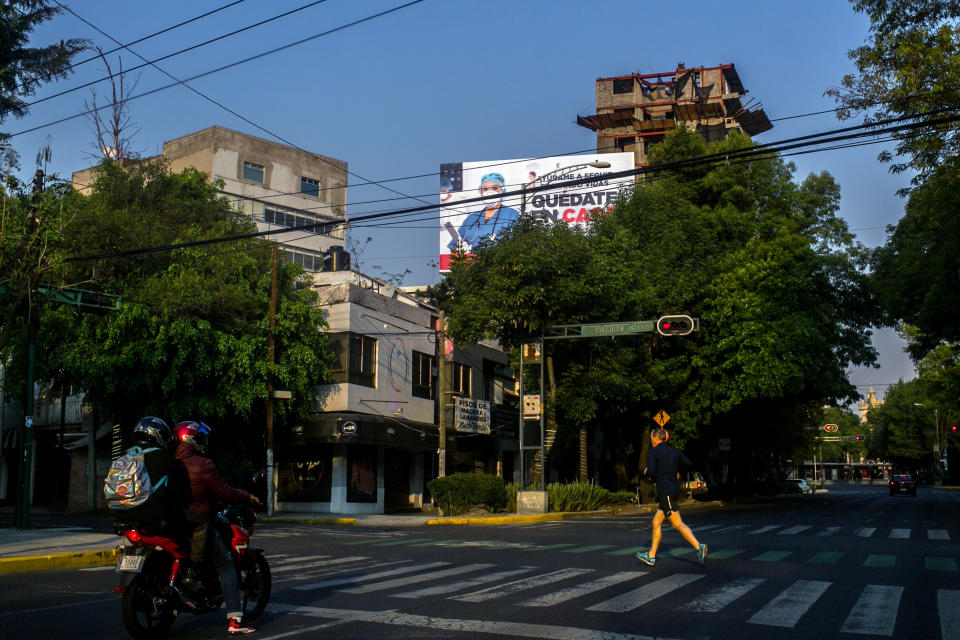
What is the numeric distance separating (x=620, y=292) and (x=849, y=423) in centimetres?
13966

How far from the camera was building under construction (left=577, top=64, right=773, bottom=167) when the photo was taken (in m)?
75.4

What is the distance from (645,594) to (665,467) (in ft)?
9.33

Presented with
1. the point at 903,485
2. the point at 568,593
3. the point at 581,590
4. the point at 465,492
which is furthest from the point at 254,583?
the point at 903,485

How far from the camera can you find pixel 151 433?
6766 mm

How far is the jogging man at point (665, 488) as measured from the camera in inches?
430

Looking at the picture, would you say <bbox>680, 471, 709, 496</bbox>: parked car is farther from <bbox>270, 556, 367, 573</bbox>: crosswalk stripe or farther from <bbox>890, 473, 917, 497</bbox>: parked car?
<bbox>270, 556, 367, 573</bbox>: crosswalk stripe

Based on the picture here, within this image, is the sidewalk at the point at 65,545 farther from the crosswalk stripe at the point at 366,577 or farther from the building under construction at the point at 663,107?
the building under construction at the point at 663,107

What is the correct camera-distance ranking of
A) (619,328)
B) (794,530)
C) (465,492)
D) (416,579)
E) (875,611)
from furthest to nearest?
(465,492) < (619,328) < (794,530) < (416,579) < (875,611)

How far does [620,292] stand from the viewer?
29.9m

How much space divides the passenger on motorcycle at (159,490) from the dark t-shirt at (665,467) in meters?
6.63

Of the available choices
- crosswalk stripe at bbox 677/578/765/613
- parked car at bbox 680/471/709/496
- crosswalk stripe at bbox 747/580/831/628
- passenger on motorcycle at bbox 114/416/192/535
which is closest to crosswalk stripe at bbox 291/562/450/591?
passenger on motorcycle at bbox 114/416/192/535

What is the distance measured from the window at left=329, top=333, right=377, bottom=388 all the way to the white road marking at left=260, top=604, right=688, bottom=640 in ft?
74.5

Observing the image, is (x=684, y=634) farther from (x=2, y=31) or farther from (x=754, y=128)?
(x=754, y=128)

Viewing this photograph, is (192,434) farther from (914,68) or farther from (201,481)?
(914,68)
